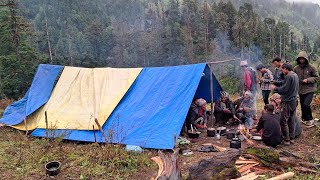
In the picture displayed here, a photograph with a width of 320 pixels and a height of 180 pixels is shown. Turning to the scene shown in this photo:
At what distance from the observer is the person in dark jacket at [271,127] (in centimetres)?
532

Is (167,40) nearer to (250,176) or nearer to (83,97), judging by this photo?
(83,97)

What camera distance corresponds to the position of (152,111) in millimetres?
6270

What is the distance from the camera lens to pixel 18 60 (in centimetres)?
1912

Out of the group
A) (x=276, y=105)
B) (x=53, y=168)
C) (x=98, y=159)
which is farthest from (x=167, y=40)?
(x=53, y=168)

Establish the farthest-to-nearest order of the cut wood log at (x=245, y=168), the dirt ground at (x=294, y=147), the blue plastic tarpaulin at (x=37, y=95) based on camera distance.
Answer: the blue plastic tarpaulin at (x=37, y=95) → the dirt ground at (x=294, y=147) → the cut wood log at (x=245, y=168)

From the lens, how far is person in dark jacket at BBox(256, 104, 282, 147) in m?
5.32

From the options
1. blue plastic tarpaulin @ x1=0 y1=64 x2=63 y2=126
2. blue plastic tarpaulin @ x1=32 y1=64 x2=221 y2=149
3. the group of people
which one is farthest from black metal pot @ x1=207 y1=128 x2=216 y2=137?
blue plastic tarpaulin @ x1=0 y1=64 x2=63 y2=126

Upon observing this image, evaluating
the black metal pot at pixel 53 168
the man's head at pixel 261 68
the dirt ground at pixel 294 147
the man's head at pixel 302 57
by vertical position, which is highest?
the man's head at pixel 302 57

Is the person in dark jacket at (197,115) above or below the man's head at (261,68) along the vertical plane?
below

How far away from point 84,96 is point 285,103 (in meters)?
4.38

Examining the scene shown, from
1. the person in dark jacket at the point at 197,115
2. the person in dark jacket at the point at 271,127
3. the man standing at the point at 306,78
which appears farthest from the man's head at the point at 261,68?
the person in dark jacket at the point at 271,127

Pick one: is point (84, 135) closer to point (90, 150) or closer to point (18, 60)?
point (90, 150)

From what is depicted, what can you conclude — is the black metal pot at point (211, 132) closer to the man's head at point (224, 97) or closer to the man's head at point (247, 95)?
the man's head at point (224, 97)

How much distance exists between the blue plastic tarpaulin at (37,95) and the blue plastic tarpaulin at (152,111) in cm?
82
